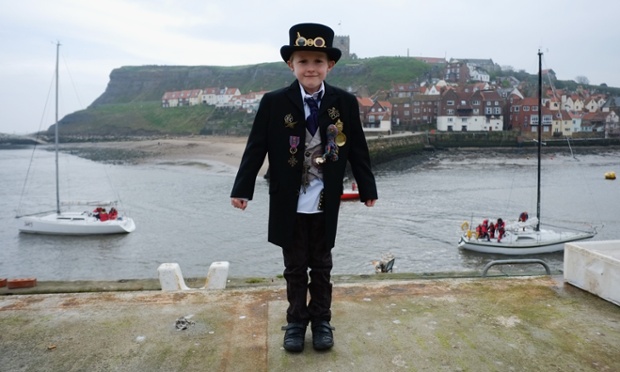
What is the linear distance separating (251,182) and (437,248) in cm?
2042

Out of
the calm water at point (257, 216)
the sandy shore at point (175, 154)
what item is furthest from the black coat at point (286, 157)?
the sandy shore at point (175, 154)

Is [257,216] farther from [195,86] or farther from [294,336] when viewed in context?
→ [195,86]

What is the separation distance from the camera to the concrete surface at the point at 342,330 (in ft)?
10.2

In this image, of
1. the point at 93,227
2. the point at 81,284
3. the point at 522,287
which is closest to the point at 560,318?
the point at 522,287

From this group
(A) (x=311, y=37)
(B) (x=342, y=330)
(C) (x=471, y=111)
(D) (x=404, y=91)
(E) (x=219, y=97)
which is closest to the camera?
(A) (x=311, y=37)

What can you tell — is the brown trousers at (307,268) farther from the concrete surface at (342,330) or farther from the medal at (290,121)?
the medal at (290,121)

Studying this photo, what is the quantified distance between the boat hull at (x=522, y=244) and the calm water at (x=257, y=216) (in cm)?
45

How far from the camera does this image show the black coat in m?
3.41

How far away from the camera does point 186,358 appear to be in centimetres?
316

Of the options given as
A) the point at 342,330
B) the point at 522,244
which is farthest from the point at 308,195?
the point at 522,244

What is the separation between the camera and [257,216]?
29969mm

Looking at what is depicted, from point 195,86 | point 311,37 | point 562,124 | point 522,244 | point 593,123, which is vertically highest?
point 195,86

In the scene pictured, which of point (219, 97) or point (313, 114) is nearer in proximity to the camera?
point (313, 114)

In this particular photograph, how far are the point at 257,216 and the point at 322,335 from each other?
26.9m
